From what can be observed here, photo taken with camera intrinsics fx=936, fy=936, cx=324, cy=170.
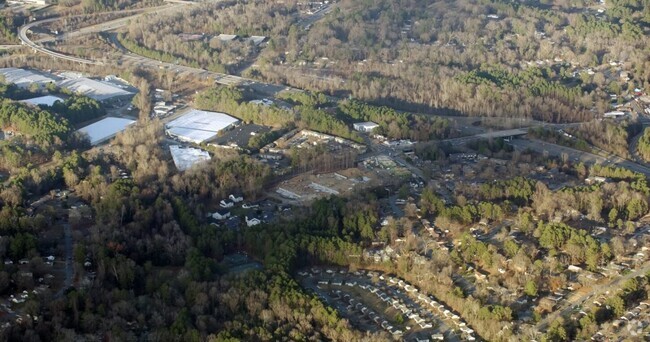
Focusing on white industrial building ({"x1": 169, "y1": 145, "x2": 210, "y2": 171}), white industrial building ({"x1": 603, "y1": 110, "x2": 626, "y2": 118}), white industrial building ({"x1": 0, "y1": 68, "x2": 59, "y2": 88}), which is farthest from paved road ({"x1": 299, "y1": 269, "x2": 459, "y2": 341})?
white industrial building ({"x1": 0, "y1": 68, "x2": 59, "y2": 88})

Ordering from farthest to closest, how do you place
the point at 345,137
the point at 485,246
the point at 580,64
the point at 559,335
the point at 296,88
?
the point at 580,64 → the point at 296,88 → the point at 345,137 → the point at 485,246 → the point at 559,335

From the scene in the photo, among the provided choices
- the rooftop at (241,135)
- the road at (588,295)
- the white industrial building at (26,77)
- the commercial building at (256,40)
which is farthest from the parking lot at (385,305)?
the commercial building at (256,40)

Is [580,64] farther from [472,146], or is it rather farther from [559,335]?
[559,335]

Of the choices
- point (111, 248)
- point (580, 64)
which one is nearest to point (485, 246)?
point (111, 248)

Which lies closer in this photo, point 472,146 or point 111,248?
point 111,248

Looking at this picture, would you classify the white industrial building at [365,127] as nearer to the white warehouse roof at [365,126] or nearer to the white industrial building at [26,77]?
the white warehouse roof at [365,126]
